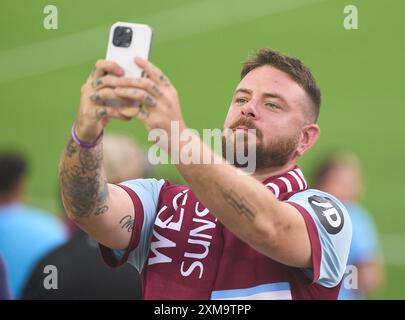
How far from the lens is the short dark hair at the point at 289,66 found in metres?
3.78

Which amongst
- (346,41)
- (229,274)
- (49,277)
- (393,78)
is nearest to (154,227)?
(229,274)

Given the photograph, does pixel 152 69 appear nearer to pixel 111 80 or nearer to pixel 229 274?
pixel 111 80

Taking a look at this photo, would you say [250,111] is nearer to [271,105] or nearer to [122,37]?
[271,105]

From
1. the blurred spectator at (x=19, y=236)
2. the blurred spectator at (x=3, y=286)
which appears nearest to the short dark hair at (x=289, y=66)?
the blurred spectator at (x=3, y=286)

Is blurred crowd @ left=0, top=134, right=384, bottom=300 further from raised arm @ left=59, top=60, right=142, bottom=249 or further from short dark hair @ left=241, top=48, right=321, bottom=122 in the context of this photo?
short dark hair @ left=241, top=48, right=321, bottom=122

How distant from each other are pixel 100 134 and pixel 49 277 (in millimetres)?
1725

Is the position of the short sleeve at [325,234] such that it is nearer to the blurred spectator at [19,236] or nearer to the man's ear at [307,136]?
the man's ear at [307,136]

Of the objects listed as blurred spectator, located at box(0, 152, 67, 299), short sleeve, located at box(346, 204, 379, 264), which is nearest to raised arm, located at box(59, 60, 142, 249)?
blurred spectator, located at box(0, 152, 67, 299)

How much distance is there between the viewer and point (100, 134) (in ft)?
10.5

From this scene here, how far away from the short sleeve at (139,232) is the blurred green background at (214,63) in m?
8.81

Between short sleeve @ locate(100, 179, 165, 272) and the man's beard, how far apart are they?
38 centimetres

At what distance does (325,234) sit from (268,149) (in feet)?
1.47

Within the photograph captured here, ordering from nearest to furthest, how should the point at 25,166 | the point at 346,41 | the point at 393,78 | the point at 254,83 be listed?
the point at 254,83 → the point at 25,166 → the point at 393,78 → the point at 346,41

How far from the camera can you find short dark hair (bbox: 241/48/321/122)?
3.78 m
